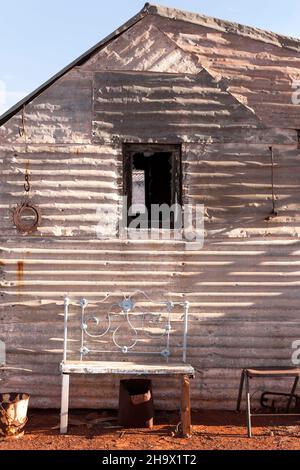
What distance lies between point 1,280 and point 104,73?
3456 millimetres

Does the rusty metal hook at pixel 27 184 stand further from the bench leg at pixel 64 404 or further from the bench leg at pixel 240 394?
the bench leg at pixel 240 394

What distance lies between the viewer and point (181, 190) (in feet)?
24.0

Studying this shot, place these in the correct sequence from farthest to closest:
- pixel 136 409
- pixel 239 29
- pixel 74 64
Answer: pixel 239 29, pixel 74 64, pixel 136 409

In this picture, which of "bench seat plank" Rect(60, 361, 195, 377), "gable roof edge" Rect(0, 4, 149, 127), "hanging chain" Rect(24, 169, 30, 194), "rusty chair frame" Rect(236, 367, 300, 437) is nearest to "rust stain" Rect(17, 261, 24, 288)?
"hanging chain" Rect(24, 169, 30, 194)

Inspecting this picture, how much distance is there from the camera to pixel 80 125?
7.30 m

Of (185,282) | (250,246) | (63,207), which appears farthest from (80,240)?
(250,246)

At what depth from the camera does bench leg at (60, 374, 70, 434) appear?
250 inches

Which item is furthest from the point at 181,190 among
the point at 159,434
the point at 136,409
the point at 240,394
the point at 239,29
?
the point at 159,434

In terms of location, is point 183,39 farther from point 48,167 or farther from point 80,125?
point 48,167

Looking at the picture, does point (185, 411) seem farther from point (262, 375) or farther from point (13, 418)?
point (13, 418)

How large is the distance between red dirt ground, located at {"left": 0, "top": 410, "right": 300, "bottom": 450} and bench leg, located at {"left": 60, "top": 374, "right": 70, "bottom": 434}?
0.39 ft

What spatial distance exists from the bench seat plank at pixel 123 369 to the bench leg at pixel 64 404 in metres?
0.18

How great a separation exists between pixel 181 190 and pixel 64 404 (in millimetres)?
3430

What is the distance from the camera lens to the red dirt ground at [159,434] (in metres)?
5.93
